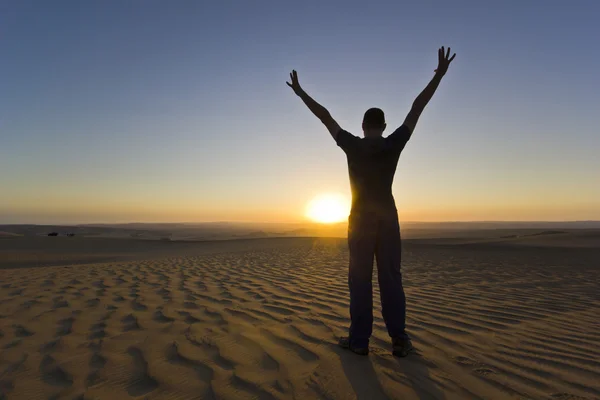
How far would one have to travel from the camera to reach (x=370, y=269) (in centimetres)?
277

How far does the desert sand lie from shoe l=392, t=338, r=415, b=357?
0.08 meters

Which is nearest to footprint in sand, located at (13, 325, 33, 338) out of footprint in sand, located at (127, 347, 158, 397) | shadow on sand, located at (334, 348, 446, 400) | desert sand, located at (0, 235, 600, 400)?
desert sand, located at (0, 235, 600, 400)

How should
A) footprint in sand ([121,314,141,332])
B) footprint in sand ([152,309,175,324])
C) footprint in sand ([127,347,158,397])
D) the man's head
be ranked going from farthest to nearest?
footprint in sand ([152,309,175,324]) < footprint in sand ([121,314,141,332]) < the man's head < footprint in sand ([127,347,158,397])

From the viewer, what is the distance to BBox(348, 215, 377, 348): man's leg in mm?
2719

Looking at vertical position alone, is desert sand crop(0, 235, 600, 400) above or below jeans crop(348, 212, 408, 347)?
below

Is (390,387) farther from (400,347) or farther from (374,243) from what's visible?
(374,243)

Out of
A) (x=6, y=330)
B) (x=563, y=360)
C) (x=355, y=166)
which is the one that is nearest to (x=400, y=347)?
(x=563, y=360)

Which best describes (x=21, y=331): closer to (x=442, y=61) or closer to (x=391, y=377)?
(x=391, y=377)

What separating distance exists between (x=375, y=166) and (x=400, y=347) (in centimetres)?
145

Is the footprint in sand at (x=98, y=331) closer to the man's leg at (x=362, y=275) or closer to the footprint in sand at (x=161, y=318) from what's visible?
the footprint in sand at (x=161, y=318)

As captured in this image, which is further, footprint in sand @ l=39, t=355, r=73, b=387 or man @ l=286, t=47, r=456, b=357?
man @ l=286, t=47, r=456, b=357

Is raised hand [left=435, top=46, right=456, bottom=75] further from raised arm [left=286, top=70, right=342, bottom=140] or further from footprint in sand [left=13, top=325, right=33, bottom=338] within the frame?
footprint in sand [left=13, top=325, right=33, bottom=338]

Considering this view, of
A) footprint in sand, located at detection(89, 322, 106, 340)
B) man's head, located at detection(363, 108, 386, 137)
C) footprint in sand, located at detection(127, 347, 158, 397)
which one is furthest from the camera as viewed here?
footprint in sand, located at detection(89, 322, 106, 340)

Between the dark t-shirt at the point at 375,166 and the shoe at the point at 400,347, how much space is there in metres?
1.03
